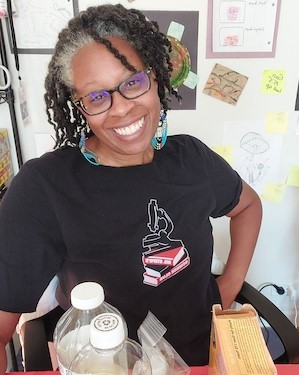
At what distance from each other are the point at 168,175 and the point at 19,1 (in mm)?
769

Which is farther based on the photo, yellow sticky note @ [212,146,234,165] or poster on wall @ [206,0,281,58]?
yellow sticky note @ [212,146,234,165]

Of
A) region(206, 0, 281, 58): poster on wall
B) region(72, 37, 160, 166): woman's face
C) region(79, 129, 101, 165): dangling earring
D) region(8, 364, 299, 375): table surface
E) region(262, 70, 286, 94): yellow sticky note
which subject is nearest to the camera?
region(8, 364, 299, 375): table surface

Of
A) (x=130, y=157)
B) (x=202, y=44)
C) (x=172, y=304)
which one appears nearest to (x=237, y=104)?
(x=202, y=44)

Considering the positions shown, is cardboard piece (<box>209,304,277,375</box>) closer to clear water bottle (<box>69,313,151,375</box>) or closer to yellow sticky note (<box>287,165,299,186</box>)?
clear water bottle (<box>69,313,151,375</box>)

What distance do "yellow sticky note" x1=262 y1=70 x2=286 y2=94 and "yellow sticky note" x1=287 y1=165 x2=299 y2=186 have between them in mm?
331

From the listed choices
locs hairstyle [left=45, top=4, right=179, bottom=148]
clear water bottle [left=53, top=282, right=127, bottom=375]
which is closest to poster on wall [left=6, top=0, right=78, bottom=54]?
locs hairstyle [left=45, top=4, right=179, bottom=148]

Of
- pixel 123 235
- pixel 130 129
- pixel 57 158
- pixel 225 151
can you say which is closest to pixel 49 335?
pixel 123 235

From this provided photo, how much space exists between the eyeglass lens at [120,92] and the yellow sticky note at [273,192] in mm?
916

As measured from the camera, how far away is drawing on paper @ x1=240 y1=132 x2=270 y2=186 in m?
1.52

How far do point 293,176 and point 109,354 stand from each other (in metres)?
1.31

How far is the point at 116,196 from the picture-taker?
3.03ft

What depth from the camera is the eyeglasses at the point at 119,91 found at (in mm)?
846

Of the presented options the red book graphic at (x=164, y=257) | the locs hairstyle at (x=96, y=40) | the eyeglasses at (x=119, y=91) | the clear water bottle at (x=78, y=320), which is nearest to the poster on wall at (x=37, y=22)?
the locs hairstyle at (x=96, y=40)

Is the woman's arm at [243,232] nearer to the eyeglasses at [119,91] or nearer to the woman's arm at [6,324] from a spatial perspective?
the eyeglasses at [119,91]
